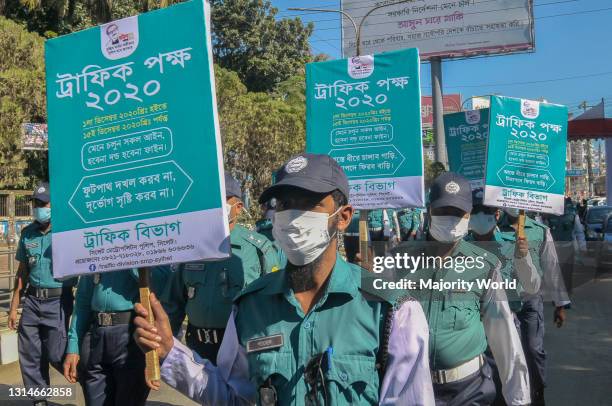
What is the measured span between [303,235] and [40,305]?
461cm

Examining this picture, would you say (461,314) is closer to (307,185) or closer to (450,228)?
(450,228)

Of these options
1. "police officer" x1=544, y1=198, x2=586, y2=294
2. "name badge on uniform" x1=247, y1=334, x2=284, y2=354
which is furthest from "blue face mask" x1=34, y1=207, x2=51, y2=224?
"police officer" x1=544, y1=198, x2=586, y2=294

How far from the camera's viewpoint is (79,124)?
267cm

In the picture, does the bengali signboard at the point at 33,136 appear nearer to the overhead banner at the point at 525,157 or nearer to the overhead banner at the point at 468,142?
the overhead banner at the point at 525,157

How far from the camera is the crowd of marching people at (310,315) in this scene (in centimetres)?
209

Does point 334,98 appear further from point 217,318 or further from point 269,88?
point 269,88

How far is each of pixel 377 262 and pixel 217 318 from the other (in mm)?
1082

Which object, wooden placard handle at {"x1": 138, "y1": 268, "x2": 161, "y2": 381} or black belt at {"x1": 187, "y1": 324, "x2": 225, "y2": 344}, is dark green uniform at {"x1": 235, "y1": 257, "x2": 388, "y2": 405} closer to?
wooden placard handle at {"x1": 138, "y1": 268, "x2": 161, "y2": 381}

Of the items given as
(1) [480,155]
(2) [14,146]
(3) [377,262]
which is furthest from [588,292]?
(2) [14,146]

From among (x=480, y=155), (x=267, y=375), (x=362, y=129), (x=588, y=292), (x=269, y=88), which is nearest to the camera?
(x=267, y=375)

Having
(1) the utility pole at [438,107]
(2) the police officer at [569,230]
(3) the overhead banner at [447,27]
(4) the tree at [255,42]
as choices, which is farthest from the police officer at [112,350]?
(4) the tree at [255,42]

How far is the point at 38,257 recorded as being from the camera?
20.3 ft

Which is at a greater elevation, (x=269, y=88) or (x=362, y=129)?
(x=269, y=88)

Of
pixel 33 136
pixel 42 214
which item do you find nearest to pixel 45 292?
pixel 42 214
